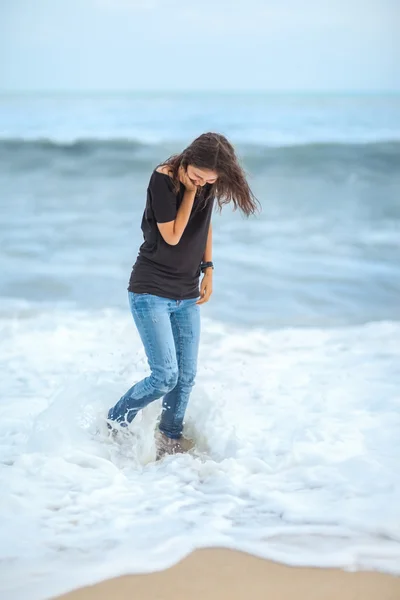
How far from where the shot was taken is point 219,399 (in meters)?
3.31

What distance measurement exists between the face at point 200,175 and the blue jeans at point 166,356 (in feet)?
1.44

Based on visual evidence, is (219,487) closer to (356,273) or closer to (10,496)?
(10,496)

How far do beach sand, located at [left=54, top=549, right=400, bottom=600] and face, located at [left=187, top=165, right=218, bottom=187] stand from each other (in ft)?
3.94

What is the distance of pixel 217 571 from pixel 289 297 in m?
3.93

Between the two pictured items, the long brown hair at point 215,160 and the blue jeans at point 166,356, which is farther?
the blue jeans at point 166,356

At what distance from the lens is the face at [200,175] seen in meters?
2.25

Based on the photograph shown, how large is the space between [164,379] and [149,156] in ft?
32.2

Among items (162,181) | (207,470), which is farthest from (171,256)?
(207,470)

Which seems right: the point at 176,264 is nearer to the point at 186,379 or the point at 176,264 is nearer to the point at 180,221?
the point at 180,221

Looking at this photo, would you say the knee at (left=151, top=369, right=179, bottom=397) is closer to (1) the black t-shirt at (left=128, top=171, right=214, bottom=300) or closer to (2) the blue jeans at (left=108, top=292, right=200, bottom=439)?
(2) the blue jeans at (left=108, top=292, right=200, bottom=439)

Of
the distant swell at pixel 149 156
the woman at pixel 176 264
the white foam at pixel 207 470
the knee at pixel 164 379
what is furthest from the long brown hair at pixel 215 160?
the distant swell at pixel 149 156

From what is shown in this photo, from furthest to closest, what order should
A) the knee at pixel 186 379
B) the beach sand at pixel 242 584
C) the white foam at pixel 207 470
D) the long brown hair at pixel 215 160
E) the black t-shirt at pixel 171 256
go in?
the knee at pixel 186 379 < the black t-shirt at pixel 171 256 < the long brown hair at pixel 215 160 < the white foam at pixel 207 470 < the beach sand at pixel 242 584

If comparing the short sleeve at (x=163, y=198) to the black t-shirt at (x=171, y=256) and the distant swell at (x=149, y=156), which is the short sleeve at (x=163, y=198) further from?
the distant swell at (x=149, y=156)

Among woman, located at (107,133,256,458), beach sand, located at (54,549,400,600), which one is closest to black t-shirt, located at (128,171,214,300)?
woman, located at (107,133,256,458)
